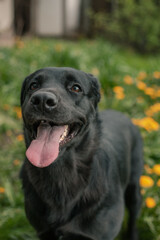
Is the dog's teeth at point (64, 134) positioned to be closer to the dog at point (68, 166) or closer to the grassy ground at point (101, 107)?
the dog at point (68, 166)

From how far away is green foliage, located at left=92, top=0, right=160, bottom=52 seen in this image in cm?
1009

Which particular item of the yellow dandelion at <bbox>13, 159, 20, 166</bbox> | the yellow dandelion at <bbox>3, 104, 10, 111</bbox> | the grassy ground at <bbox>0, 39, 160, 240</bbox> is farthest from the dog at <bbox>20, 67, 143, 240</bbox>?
the yellow dandelion at <bbox>3, 104, 10, 111</bbox>

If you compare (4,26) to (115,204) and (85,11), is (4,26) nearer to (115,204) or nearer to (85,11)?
(85,11)

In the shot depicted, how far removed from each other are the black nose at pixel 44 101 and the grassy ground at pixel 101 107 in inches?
54.5

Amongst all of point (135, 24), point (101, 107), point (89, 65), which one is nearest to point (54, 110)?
point (101, 107)

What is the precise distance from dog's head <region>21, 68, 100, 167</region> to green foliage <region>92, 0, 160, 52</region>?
8.49 m

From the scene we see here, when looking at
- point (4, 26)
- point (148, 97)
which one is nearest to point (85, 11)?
point (4, 26)

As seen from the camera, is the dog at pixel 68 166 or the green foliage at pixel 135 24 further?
the green foliage at pixel 135 24

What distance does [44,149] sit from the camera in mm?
2057

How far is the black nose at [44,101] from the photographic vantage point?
75.0 inches

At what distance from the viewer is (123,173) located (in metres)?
2.80

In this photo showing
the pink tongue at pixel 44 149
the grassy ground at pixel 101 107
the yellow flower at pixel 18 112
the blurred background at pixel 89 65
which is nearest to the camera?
the pink tongue at pixel 44 149

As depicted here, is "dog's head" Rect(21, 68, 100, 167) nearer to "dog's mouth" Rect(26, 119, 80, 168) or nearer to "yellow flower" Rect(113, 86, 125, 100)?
"dog's mouth" Rect(26, 119, 80, 168)

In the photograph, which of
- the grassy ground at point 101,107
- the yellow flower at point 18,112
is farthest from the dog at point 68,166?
the yellow flower at point 18,112
